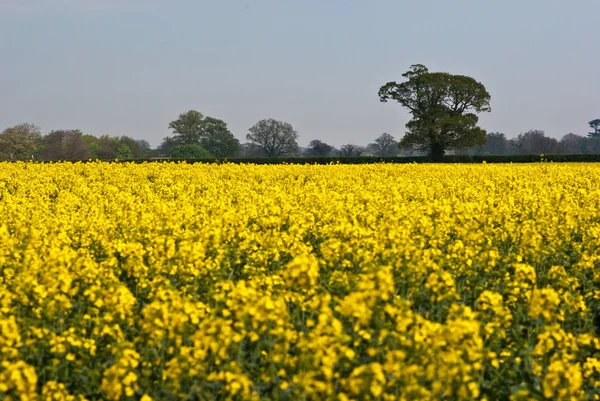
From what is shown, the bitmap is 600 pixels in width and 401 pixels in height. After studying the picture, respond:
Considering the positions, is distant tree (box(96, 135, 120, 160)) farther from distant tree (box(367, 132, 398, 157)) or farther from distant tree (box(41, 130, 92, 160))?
distant tree (box(367, 132, 398, 157))

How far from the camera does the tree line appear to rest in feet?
232

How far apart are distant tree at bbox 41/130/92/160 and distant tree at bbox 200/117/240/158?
25747 mm

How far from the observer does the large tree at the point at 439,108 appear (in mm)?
69812

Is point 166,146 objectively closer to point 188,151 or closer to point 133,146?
point 133,146

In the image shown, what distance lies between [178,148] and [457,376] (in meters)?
113

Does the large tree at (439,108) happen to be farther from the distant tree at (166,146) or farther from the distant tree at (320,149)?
the distant tree at (166,146)

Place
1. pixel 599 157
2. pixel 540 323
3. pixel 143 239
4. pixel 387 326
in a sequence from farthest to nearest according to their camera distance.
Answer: pixel 599 157 < pixel 143 239 < pixel 540 323 < pixel 387 326

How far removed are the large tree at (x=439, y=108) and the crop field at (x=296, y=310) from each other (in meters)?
57.0

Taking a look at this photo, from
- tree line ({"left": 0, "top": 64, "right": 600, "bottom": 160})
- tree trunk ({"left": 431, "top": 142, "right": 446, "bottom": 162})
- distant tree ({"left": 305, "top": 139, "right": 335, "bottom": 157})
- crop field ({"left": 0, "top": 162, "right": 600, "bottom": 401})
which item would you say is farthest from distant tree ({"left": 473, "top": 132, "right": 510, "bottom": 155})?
crop field ({"left": 0, "top": 162, "right": 600, "bottom": 401})

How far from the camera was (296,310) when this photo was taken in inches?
282

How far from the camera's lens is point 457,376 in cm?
505

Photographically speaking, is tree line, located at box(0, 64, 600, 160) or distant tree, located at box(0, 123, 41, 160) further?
distant tree, located at box(0, 123, 41, 160)

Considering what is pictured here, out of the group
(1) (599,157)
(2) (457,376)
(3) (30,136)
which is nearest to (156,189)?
(2) (457,376)

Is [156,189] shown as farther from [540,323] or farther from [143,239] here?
[540,323]
